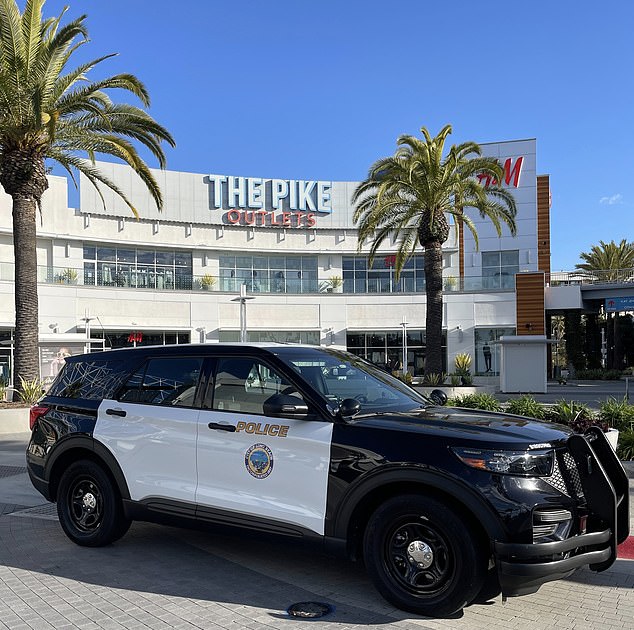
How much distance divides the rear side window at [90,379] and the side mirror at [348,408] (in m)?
2.33

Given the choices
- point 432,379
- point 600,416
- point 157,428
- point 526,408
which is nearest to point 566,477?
point 157,428

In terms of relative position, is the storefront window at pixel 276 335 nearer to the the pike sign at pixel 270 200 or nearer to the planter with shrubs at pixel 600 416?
the the pike sign at pixel 270 200

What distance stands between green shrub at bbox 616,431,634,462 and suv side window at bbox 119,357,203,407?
22.9ft

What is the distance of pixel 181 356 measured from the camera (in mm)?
5887

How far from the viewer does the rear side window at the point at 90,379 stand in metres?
6.19

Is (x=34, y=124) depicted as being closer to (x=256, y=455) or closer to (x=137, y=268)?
(x=256, y=455)

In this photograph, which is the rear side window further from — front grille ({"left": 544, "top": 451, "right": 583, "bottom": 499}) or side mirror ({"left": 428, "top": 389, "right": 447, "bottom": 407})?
front grille ({"left": 544, "top": 451, "right": 583, "bottom": 499})

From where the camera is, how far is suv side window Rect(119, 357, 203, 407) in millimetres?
5680

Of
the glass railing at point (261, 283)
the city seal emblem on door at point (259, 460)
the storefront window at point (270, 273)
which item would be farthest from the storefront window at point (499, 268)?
the city seal emblem on door at point (259, 460)

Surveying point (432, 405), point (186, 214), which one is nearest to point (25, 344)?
point (432, 405)

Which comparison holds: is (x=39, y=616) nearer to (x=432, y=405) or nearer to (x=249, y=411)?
(x=249, y=411)

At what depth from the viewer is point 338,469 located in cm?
466

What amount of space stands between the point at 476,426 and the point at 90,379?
366cm

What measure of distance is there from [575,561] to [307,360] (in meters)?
2.41
